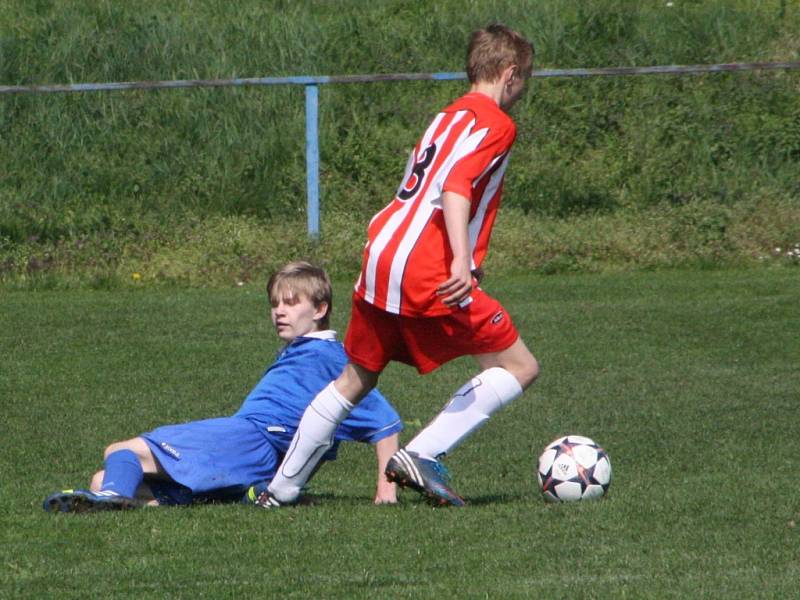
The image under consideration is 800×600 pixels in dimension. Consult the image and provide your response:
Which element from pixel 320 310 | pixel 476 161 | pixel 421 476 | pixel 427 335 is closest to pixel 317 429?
pixel 421 476

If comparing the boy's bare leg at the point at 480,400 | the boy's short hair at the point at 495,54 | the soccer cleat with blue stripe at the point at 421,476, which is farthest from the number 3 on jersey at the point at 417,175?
the soccer cleat with blue stripe at the point at 421,476

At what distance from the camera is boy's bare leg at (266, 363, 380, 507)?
4.96m

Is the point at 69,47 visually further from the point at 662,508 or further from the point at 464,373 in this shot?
the point at 662,508

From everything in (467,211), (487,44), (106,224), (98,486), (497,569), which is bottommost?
(106,224)

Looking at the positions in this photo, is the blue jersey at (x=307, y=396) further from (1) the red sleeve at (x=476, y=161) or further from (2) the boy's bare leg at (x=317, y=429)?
(1) the red sleeve at (x=476, y=161)

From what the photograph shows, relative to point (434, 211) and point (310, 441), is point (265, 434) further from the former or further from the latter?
point (434, 211)

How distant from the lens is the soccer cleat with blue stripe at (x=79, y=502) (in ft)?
15.8

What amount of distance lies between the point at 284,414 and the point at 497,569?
1.61 m

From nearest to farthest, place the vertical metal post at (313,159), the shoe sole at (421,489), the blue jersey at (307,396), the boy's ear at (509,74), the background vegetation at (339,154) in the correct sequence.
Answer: the shoe sole at (421,489) < the boy's ear at (509,74) < the blue jersey at (307,396) < the vertical metal post at (313,159) < the background vegetation at (339,154)

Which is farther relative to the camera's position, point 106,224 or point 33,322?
point 106,224

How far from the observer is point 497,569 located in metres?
3.99

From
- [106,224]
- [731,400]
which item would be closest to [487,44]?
[731,400]

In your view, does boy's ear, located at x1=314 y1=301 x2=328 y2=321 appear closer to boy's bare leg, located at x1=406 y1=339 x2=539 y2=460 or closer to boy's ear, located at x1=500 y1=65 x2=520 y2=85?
boy's bare leg, located at x1=406 y1=339 x2=539 y2=460

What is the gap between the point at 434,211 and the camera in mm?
4742
